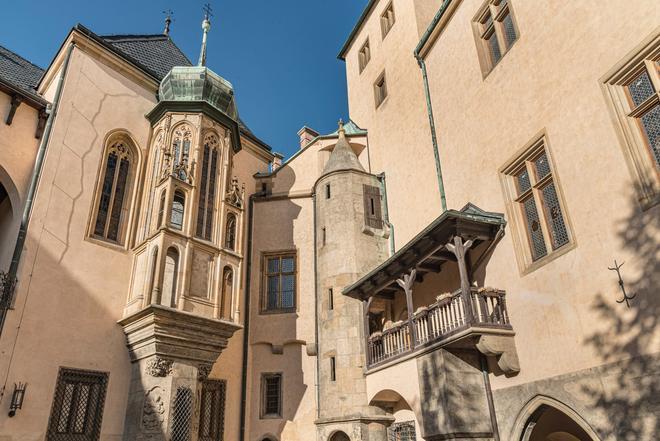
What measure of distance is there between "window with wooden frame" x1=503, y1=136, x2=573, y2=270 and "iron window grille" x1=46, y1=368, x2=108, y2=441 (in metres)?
9.78

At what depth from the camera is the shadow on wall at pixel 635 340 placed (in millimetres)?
6828

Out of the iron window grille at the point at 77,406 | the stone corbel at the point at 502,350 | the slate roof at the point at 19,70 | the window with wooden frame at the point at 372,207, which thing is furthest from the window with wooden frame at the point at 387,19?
the iron window grille at the point at 77,406

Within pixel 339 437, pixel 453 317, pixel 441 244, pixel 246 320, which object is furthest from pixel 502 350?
pixel 246 320

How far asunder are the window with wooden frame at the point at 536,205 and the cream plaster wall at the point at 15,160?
444 inches

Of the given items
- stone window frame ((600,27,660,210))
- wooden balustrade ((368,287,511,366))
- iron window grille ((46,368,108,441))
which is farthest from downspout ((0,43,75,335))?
stone window frame ((600,27,660,210))

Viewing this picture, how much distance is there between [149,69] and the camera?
1612 centimetres

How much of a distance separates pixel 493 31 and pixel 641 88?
4.77m

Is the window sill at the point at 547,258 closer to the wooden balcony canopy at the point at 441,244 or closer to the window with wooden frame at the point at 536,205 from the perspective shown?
the window with wooden frame at the point at 536,205

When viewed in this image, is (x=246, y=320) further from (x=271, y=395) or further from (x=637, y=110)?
(x=637, y=110)

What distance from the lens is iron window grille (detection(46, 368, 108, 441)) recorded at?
35.6ft

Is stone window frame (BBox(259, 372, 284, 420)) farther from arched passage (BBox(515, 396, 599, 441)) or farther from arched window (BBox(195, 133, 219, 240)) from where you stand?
arched passage (BBox(515, 396, 599, 441))

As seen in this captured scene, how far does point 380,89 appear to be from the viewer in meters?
18.5

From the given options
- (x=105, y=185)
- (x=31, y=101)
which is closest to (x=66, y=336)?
(x=105, y=185)

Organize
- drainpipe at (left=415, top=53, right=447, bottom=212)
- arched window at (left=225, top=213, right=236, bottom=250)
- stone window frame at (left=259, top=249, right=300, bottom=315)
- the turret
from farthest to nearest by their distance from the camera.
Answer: stone window frame at (left=259, top=249, right=300, bottom=315) → arched window at (left=225, top=213, right=236, bottom=250) → the turret → drainpipe at (left=415, top=53, right=447, bottom=212)
